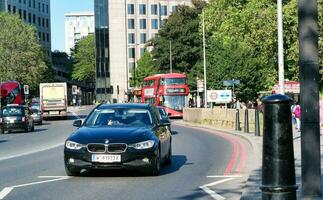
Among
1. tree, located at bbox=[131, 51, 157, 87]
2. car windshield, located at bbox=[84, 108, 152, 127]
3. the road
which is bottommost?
the road

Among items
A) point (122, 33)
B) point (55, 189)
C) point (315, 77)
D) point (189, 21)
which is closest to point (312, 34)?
point (315, 77)

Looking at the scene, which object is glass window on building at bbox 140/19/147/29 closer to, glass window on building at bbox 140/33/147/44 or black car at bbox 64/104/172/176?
glass window on building at bbox 140/33/147/44

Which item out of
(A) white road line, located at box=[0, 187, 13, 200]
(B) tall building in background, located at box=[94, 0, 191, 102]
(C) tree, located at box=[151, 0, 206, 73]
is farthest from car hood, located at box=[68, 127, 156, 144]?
(B) tall building in background, located at box=[94, 0, 191, 102]

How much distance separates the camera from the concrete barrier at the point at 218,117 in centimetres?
3553

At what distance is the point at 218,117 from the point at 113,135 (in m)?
29.1

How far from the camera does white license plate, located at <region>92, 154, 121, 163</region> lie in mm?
12466

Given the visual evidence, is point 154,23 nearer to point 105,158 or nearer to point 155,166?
point 155,166

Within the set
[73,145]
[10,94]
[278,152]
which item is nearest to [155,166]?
[73,145]

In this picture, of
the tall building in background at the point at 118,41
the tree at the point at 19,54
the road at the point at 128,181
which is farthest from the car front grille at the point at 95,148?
the tall building in background at the point at 118,41

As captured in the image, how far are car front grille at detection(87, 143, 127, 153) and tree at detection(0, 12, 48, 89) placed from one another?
7732cm

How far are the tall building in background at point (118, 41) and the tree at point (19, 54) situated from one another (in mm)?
38600

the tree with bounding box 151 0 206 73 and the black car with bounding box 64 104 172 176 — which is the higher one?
the tree with bounding box 151 0 206 73

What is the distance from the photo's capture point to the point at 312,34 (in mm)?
8086

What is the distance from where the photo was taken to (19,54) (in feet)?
292
